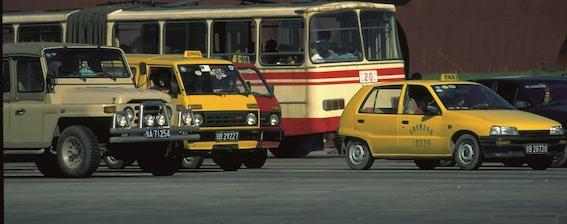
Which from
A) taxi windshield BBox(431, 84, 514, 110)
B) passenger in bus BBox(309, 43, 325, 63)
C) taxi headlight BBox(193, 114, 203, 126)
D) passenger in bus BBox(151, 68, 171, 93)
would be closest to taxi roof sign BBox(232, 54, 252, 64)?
passenger in bus BBox(309, 43, 325, 63)

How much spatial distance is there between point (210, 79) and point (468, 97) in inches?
161

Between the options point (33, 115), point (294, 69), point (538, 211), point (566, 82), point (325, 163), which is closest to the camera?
point (538, 211)

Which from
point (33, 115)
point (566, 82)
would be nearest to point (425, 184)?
point (33, 115)

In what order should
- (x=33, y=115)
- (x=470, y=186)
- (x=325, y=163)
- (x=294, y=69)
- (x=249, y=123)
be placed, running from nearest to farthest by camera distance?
(x=470, y=186) < (x=33, y=115) < (x=249, y=123) < (x=325, y=163) < (x=294, y=69)

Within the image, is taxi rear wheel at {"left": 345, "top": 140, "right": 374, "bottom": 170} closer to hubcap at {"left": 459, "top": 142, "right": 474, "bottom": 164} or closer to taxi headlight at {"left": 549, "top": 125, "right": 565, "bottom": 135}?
hubcap at {"left": 459, "top": 142, "right": 474, "bottom": 164}

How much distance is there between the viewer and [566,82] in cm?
2472

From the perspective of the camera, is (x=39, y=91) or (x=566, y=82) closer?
(x=39, y=91)

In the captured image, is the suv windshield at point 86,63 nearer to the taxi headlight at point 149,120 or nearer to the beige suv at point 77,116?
the beige suv at point 77,116

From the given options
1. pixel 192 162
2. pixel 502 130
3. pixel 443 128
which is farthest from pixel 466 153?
pixel 192 162

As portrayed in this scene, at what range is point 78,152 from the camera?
66.0 ft

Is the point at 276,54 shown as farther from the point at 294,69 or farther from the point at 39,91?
the point at 39,91

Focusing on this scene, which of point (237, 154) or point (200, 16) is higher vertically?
point (200, 16)

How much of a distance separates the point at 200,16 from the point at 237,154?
273 inches

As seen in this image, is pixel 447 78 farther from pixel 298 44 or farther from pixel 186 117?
pixel 298 44
